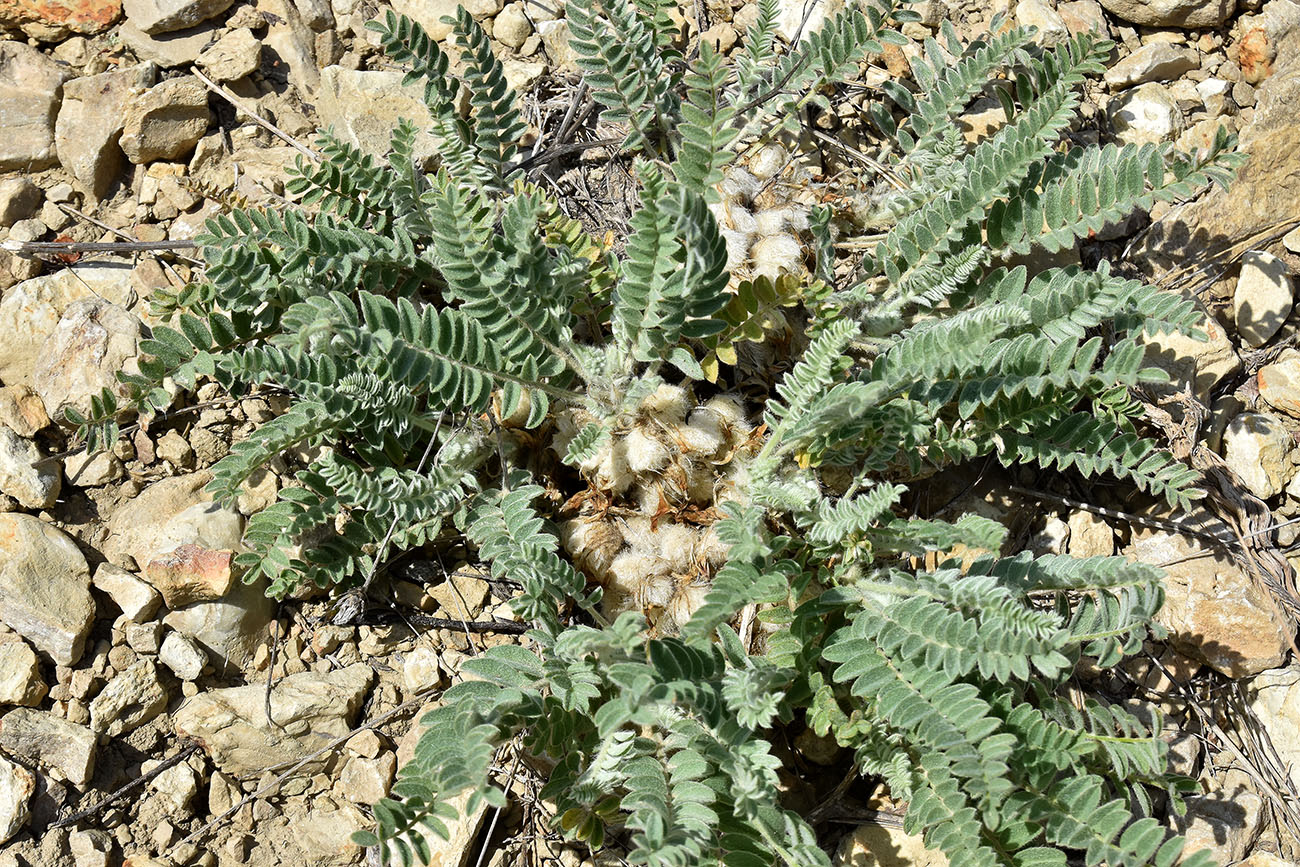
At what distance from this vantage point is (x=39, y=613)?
2924 mm

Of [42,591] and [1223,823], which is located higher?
[1223,823]

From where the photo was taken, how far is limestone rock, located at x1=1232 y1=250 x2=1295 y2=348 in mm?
3555

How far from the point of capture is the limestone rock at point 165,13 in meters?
3.74

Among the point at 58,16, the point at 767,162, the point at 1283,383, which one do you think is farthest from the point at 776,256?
the point at 58,16

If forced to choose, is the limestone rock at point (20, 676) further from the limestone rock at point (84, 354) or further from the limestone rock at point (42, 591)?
the limestone rock at point (84, 354)

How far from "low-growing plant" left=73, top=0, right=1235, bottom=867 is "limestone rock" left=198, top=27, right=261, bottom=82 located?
37.6 inches

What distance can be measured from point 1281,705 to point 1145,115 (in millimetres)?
2154

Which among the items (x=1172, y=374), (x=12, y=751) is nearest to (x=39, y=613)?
(x=12, y=751)

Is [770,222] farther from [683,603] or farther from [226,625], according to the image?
[226,625]

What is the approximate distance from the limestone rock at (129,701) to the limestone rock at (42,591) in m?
0.15

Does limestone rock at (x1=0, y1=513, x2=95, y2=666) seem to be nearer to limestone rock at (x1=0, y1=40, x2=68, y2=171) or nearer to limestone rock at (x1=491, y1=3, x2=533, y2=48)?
limestone rock at (x1=0, y1=40, x2=68, y2=171)

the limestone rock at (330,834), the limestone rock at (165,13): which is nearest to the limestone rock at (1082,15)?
the limestone rock at (165,13)

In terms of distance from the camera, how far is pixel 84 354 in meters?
3.23

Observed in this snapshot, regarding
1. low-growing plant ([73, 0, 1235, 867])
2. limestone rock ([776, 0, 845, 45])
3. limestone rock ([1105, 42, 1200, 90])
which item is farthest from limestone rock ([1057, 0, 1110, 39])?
limestone rock ([776, 0, 845, 45])
